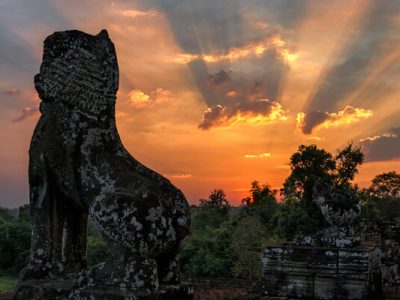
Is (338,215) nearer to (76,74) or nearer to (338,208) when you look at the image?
(338,208)

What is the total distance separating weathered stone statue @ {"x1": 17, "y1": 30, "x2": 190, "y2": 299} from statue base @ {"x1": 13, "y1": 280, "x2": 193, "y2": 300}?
→ 83 millimetres

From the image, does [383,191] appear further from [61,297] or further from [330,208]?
[61,297]

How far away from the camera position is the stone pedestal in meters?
8.27

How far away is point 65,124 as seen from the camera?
4.60m

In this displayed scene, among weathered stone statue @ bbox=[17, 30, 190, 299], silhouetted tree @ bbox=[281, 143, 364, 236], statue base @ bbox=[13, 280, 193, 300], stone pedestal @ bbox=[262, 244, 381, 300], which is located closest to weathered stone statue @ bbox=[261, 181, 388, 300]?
stone pedestal @ bbox=[262, 244, 381, 300]

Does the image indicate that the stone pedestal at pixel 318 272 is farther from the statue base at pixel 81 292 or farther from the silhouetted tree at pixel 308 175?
the silhouetted tree at pixel 308 175

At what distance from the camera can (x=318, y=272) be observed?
332 inches

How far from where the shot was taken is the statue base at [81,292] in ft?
13.1

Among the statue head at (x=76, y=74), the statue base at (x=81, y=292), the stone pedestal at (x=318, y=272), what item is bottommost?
the stone pedestal at (x=318, y=272)

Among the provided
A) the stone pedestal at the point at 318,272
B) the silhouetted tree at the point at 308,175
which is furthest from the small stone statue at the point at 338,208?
the silhouetted tree at the point at 308,175

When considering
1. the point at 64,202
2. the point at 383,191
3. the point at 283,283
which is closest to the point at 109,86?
the point at 64,202

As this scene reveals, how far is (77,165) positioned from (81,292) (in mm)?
1045

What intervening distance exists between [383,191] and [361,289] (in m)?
41.2

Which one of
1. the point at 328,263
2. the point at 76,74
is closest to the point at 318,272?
the point at 328,263
